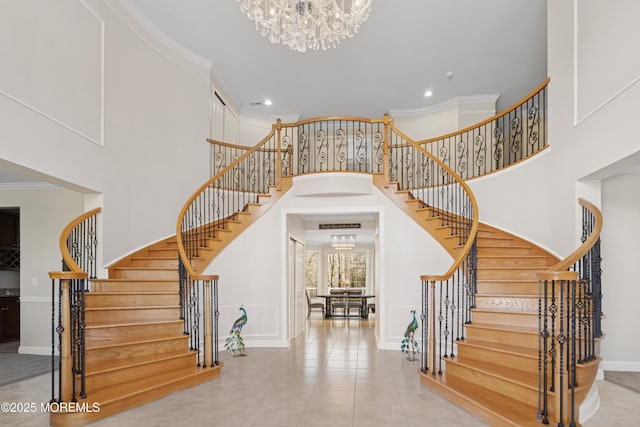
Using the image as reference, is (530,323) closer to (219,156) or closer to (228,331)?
(228,331)

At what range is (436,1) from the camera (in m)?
5.81

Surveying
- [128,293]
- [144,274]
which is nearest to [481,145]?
[144,274]

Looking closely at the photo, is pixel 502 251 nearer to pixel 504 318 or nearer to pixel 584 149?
pixel 504 318

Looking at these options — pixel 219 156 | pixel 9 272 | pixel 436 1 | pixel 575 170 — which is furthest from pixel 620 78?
pixel 9 272

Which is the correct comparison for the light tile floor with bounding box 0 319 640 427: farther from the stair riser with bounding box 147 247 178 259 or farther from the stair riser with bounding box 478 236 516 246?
the stair riser with bounding box 478 236 516 246

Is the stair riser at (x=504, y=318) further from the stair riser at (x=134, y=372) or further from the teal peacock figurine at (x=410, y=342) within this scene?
the stair riser at (x=134, y=372)

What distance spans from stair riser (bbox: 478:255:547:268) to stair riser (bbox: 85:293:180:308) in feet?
13.2

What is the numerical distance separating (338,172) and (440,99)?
3.94 metres

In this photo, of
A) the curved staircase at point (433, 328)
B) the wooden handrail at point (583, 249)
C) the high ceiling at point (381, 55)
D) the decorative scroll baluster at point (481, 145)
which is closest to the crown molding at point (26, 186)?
the curved staircase at point (433, 328)

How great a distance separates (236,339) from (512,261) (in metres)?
4.16

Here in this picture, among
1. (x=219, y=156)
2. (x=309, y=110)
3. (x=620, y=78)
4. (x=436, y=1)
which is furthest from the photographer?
(x=309, y=110)

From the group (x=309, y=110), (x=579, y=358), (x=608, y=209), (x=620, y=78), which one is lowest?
(x=579, y=358)

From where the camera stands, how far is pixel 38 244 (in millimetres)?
6898

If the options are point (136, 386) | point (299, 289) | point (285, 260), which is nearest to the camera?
point (136, 386)
